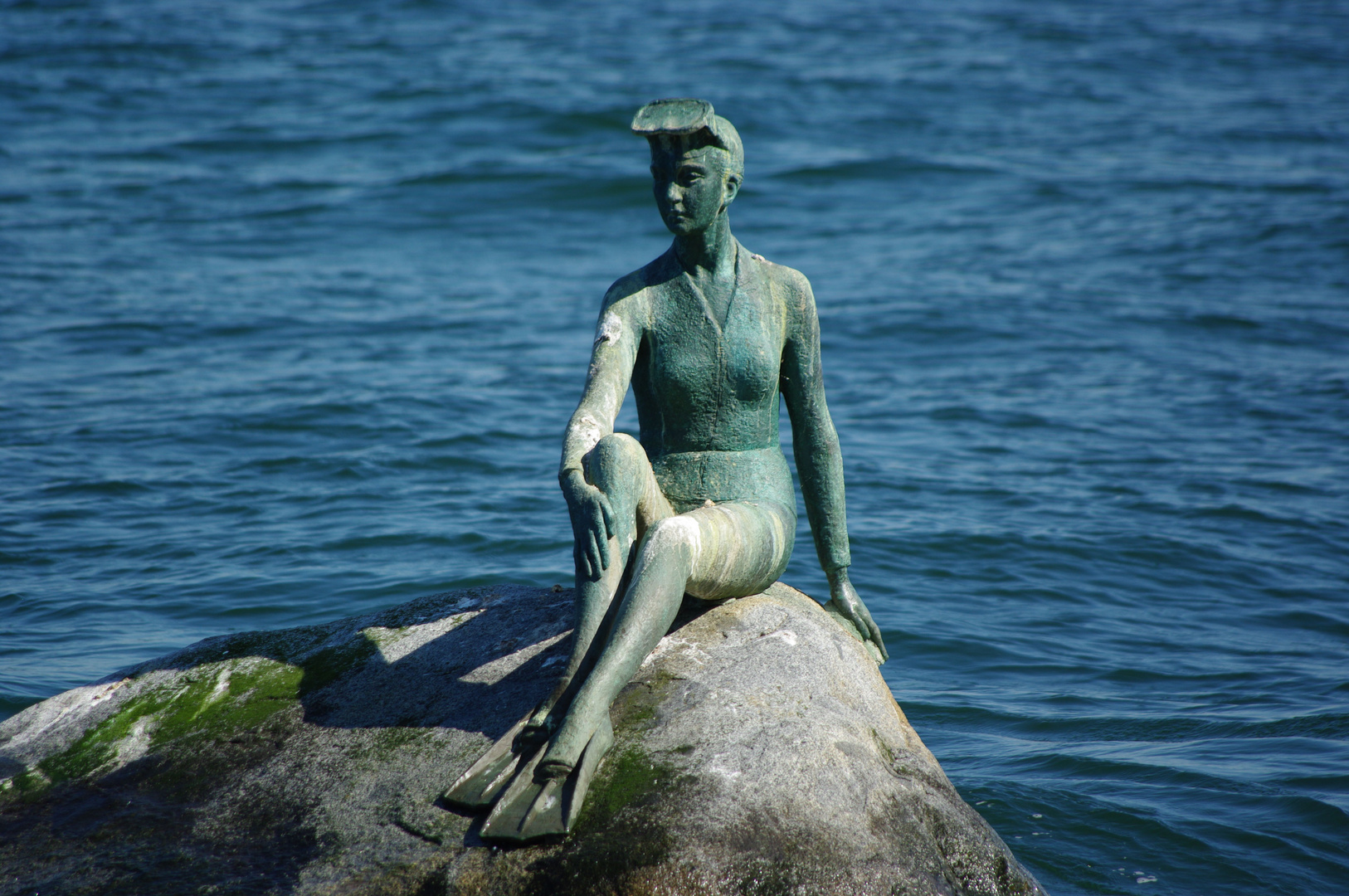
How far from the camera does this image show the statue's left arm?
4.52 meters

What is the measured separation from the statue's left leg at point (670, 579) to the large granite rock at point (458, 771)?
0.51 ft

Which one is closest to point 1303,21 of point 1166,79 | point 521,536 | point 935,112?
point 1166,79

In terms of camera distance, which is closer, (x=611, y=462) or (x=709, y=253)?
(x=611, y=462)

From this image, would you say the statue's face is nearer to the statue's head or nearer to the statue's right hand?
the statue's head

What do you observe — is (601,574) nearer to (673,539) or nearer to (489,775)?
(673,539)

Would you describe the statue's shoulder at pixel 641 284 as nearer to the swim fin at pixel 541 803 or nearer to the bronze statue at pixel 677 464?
the bronze statue at pixel 677 464

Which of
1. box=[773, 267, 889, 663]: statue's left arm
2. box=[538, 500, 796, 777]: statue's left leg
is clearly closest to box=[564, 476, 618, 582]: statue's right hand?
box=[538, 500, 796, 777]: statue's left leg

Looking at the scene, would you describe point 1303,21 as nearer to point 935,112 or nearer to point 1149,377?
point 935,112

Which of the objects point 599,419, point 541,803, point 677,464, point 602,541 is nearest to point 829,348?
point 677,464

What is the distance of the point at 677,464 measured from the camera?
4.44 m

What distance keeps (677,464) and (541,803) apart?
1352 millimetres

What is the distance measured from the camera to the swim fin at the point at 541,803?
3445 mm

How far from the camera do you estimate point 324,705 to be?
14.1 feet

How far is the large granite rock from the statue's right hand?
523 mm
